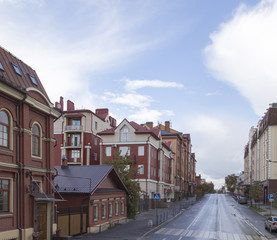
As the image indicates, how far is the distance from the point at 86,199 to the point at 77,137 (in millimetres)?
41763

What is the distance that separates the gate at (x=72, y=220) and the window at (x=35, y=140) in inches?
212

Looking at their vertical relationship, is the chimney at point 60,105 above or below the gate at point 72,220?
above

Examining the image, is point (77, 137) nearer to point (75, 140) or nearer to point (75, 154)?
point (75, 140)

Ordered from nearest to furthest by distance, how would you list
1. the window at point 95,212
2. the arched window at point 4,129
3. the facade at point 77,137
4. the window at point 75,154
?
the arched window at point 4,129, the window at point 95,212, the facade at point 77,137, the window at point 75,154

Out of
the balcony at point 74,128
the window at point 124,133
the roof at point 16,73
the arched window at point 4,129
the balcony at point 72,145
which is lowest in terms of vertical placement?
the balcony at point 72,145

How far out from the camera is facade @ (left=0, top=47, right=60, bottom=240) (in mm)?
17703

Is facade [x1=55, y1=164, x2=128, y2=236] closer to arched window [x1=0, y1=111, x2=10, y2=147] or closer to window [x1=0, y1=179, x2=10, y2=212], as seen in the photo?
window [x1=0, y1=179, x2=10, y2=212]

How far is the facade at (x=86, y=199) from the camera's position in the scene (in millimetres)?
25172

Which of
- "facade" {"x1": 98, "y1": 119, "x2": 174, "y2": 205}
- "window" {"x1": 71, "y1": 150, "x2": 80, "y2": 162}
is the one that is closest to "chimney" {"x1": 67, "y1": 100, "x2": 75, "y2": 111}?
"window" {"x1": 71, "y1": 150, "x2": 80, "y2": 162}

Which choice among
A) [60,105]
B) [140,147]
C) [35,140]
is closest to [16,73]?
[35,140]

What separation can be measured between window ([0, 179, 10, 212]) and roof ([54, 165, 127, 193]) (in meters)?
7.90

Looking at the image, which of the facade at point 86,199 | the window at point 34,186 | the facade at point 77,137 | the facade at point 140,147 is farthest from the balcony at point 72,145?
the window at point 34,186

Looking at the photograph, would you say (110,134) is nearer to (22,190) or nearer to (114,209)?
(114,209)

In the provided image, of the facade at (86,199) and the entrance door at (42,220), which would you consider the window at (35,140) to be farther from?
the facade at (86,199)
